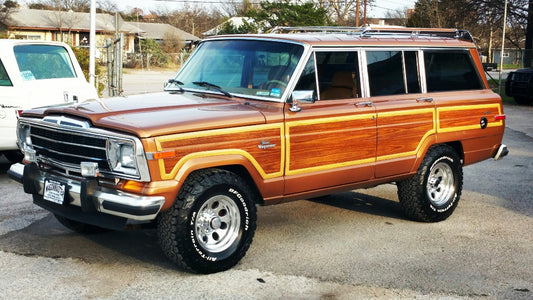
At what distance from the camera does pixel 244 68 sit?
627 cm

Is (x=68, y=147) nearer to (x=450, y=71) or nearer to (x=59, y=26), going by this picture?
(x=450, y=71)

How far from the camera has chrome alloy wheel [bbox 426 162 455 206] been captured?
7.29m

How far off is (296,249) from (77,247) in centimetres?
199

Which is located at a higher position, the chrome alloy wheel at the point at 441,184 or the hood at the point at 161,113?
the hood at the point at 161,113

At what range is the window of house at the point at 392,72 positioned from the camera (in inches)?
262

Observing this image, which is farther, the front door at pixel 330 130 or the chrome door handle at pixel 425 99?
the chrome door handle at pixel 425 99

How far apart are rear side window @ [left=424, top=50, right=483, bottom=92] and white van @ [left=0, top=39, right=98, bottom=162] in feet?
14.5

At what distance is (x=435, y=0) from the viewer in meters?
43.8

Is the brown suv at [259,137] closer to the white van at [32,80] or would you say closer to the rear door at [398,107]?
the rear door at [398,107]

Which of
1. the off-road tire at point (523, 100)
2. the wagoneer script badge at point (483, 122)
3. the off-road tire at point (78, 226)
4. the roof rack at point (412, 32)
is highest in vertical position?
the roof rack at point (412, 32)

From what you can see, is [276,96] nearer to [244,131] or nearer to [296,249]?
[244,131]

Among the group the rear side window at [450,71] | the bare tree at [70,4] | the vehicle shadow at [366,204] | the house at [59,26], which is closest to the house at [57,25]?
the house at [59,26]

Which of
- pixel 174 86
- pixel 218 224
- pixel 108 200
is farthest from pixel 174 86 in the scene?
pixel 108 200

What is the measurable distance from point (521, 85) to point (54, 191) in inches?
818
